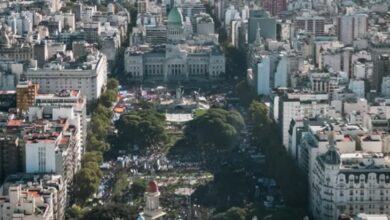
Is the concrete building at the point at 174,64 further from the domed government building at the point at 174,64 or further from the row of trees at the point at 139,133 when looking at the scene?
the row of trees at the point at 139,133

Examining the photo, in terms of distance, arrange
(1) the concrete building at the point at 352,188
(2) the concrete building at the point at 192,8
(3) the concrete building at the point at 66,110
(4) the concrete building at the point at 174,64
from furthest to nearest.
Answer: (2) the concrete building at the point at 192,8 → (4) the concrete building at the point at 174,64 → (3) the concrete building at the point at 66,110 → (1) the concrete building at the point at 352,188

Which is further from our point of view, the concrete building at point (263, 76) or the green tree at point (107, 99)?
the concrete building at point (263, 76)

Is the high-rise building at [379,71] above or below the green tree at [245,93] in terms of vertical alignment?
above

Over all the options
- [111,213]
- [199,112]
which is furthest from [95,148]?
[199,112]

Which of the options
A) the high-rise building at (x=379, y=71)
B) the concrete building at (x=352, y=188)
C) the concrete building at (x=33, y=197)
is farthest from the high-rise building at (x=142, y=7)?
the concrete building at (x=352, y=188)

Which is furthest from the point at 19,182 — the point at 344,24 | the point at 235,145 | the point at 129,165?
→ the point at 344,24

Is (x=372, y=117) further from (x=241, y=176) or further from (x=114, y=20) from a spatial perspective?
(x=114, y=20)
